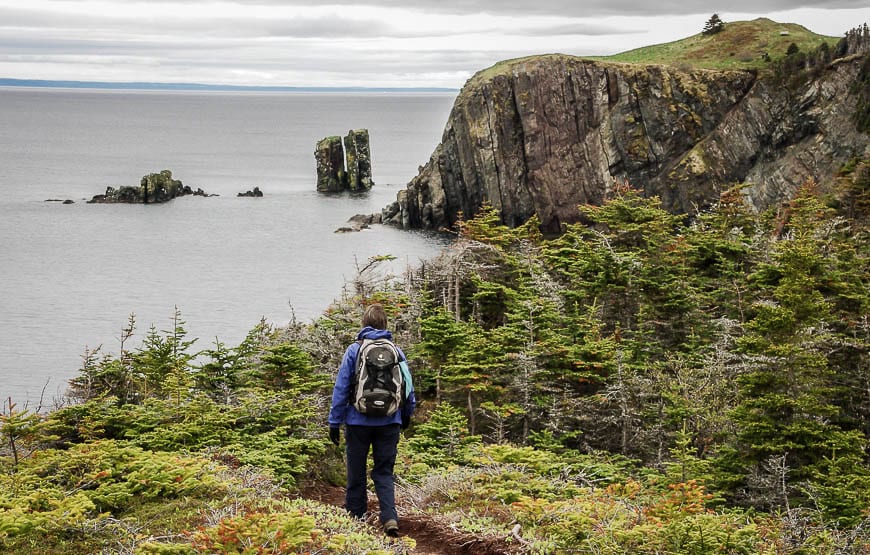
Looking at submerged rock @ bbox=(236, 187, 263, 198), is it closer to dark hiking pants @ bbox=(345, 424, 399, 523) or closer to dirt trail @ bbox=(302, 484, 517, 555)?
dirt trail @ bbox=(302, 484, 517, 555)

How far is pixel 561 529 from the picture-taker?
8.05 meters

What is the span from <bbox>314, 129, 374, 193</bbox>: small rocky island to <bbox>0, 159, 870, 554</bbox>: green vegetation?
264ft

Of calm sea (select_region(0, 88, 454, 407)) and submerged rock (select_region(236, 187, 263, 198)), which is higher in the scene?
submerged rock (select_region(236, 187, 263, 198))

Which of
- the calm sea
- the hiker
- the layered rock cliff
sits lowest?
the calm sea

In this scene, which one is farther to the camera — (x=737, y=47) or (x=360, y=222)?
(x=360, y=222)

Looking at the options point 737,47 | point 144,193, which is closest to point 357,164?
point 144,193

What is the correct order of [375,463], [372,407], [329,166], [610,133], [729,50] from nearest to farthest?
1. [372,407]
2. [375,463]
3. [610,133]
4. [729,50]
5. [329,166]

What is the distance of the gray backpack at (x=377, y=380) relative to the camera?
26.7 ft

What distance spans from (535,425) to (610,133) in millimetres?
55831

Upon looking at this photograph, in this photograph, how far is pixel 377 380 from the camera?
8188 mm

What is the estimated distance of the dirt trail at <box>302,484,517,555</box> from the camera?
8258mm

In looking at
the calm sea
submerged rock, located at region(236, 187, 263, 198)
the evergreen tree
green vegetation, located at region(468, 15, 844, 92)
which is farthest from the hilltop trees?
the evergreen tree

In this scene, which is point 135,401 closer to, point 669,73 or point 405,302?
point 405,302

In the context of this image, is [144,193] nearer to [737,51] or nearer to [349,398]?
[737,51]
